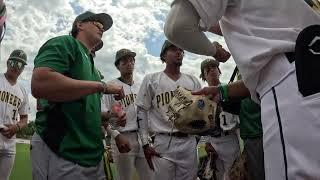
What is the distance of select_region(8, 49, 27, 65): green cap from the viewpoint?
7531mm

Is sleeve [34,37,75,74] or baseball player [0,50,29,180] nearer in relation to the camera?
sleeve [34,37,75,74]

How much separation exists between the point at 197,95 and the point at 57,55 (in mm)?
1023

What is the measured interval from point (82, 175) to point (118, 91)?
0.68 metres

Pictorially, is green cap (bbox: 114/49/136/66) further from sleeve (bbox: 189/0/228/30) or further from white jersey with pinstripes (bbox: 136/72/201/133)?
sleeve (bbox: 189/0/228/30)

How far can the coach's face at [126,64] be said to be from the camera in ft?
24.8

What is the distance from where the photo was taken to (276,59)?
1.74m

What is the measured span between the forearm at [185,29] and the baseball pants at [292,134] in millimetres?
475

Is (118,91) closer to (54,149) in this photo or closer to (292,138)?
(54,149)

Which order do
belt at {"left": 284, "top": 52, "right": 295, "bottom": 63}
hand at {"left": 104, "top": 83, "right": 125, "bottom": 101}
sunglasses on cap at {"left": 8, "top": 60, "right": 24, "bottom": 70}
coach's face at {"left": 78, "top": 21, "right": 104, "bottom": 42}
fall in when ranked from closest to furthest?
belt at {"left": 284, "top": 52, "right": 295, "bottom": 63}
hand at {"left": 104, "top": 83, "right": 125, "bottom": 101}
coach's face at {"left": 78, "top": 21, "right": 104, "bottom": 42}
sunglasses on cap at {"left": 8, "top": 60, "right": 24, "bottom": 70}

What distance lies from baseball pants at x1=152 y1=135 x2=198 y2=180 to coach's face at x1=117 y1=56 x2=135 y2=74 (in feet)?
7.29

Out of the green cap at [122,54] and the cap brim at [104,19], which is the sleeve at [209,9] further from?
the green cap at [122,54]

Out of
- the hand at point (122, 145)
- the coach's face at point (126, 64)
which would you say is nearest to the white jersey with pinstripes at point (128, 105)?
the coach's face at point (126, 64)

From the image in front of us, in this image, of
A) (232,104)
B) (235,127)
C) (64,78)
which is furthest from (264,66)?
(235,127)

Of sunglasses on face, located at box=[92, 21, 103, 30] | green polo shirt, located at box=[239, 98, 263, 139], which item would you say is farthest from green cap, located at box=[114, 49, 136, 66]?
sunglasses on face, located at box=[92, 21, 103, 30]
